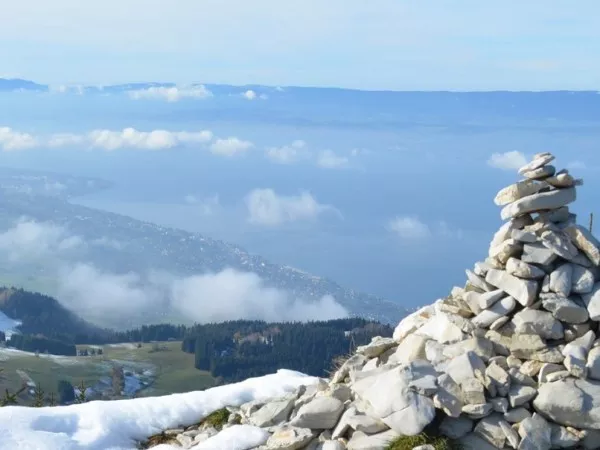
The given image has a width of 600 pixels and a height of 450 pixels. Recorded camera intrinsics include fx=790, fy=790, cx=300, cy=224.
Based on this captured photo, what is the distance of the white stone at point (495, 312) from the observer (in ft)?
52.9

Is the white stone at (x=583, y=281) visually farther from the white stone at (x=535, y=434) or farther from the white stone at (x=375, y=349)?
the white stone at (x=375, y=349)

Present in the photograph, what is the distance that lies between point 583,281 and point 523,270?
1229 millimetres

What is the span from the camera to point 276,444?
15.6 meters

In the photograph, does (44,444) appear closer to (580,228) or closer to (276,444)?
(276,444)

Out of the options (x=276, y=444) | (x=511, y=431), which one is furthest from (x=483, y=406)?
(x=276, y=444)

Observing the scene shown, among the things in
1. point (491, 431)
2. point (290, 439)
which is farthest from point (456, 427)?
point (290, 439)

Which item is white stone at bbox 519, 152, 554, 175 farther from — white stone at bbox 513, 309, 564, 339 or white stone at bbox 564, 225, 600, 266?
white stone at bbox 513, 309, 564, 339

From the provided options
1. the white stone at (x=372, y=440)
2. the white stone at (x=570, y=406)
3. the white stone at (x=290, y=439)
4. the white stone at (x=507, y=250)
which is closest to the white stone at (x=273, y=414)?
the white stone at (x=290, y=439)

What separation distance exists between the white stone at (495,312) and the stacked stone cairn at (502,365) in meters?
0.02

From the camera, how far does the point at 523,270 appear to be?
16.0 metres

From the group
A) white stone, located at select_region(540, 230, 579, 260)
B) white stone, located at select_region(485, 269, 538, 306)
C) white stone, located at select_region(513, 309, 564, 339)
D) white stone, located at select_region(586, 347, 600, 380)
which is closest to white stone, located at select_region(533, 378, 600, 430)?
white stone, located at select_region(586, 347, 600, 380)

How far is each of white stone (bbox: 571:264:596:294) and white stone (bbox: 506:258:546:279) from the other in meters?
0.65

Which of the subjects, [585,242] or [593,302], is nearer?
[593,302]

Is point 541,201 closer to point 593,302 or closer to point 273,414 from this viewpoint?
point 593,302
